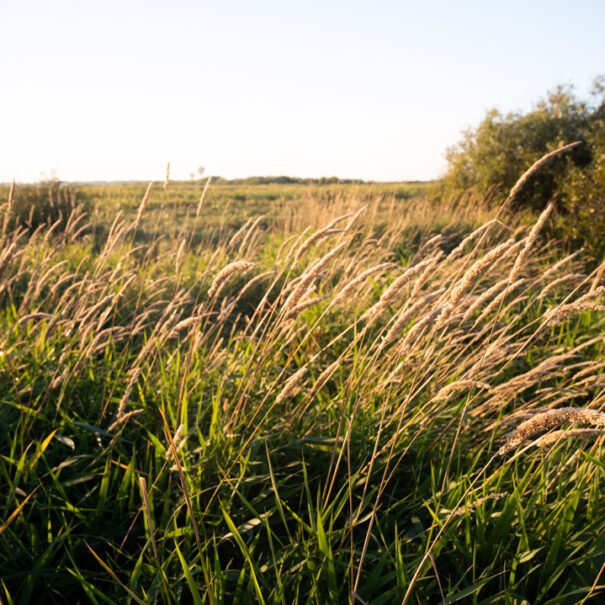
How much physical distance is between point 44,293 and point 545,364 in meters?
4.80

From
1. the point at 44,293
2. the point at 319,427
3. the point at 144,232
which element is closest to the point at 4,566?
the point at 319,427

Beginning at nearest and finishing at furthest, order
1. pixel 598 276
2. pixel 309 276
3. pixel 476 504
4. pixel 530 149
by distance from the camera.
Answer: pixel 476 504 < pixel 309 276 < pixel 598 276 < pixel 530 149

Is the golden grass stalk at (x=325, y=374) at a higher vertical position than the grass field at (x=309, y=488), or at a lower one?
higher

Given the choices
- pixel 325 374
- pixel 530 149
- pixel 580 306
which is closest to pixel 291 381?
pixel 325 374

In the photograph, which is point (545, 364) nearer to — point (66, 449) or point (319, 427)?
point (319, 427)

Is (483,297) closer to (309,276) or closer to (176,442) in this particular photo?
(309,276)

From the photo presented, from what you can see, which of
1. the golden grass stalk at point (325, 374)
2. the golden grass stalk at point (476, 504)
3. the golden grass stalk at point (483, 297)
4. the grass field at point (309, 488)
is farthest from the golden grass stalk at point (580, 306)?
the golden grass stalk at point (325, 374)

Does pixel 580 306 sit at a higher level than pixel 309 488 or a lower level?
higher

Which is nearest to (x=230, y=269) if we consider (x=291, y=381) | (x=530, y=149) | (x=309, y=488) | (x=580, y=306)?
(x=291, y=381)

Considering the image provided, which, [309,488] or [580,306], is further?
[309,488]

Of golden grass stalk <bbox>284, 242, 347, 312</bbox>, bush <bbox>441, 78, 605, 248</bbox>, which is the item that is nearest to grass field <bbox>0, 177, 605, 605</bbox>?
golden grass stalk <bbox>284, 242, 347, 312</bbox>

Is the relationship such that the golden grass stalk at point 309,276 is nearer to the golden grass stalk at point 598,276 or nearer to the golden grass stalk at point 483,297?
the golden grass stalk at point 483,297

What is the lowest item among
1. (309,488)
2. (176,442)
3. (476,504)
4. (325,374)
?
(309,488)

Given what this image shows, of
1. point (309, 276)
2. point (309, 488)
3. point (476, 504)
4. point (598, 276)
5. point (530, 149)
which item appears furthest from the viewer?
point (530, 149)
